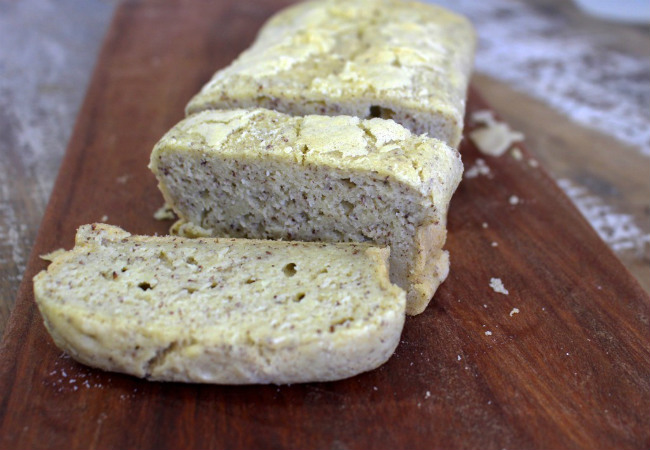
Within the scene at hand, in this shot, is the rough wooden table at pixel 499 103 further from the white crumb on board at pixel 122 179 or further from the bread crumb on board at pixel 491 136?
the white crumb on board at pixel 122 179

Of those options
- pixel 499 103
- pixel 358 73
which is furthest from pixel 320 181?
pixel 499 103

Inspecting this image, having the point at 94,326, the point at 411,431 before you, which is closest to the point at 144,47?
the point at 94,326

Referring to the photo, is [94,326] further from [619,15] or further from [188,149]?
[619,15]

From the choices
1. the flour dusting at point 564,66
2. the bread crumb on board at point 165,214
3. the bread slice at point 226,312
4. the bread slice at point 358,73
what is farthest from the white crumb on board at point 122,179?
the flour dusting at point 564,66

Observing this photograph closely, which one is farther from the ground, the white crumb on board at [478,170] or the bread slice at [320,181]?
the bread slice at [320,181]

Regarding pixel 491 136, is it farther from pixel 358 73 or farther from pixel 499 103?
pixel 358 73

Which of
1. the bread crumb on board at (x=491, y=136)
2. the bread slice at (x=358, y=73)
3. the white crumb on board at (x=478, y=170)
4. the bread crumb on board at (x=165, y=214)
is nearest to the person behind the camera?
the bread slice at (x=358, y=73)

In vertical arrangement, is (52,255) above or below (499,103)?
above
